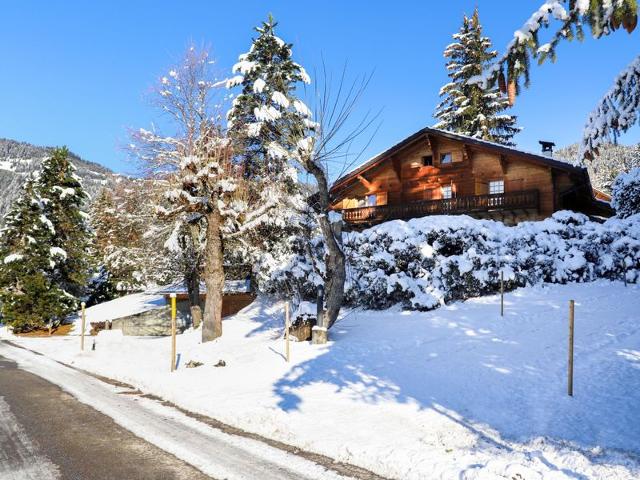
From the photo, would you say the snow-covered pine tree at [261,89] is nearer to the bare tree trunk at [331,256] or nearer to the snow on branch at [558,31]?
the bare tree trunk at [331,256]

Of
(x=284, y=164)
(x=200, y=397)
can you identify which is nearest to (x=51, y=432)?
(x=200, y=397)

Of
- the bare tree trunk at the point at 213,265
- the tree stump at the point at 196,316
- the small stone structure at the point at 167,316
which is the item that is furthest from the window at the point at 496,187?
the tree stump at the point at 196,316

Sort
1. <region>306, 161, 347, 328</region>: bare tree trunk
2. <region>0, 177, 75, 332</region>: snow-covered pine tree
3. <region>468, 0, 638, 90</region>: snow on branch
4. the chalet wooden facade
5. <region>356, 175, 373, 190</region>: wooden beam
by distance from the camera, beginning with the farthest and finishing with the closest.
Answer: <region>356, 175, 373, 190</region>: wooden beam
<region>0, 177, 75, 332</region>: snow-covered pine tree
the chalet wooden facade
<region>306, 161, 347, 328</region>: bare tree trunk
<region>468, 0, 638, 90</region>: snow on branch

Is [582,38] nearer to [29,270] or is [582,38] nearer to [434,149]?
[434,149]

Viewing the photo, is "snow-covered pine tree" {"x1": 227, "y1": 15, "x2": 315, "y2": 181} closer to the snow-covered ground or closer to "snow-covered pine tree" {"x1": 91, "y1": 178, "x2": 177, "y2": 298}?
"snow-covered pine tree" {"x1": 91, "y1": 178, "x2": 177, "y2": 298}

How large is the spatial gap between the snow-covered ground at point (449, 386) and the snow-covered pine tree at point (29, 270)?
42.9ft

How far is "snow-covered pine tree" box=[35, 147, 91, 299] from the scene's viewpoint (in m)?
28.2

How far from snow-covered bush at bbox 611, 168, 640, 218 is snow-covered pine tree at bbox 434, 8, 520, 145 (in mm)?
15759

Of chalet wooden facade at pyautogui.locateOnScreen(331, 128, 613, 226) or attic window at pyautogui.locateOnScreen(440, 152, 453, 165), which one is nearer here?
chalet wooden facade at pyautogui.locateOnScreen(331, 128, 613, 226)

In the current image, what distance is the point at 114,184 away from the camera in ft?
68.0

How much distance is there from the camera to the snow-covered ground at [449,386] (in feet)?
17.4

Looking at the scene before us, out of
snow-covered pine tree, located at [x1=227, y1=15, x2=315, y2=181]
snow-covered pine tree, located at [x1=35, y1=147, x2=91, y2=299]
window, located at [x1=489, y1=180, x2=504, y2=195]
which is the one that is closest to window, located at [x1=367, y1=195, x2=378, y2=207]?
window, located at [x1=489, y1=180, x2=504, y2=195]

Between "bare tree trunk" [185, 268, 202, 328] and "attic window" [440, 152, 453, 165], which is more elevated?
"attic window" [440, 152, 453, 165]

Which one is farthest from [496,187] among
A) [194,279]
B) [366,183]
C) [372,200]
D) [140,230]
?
[140,230]
